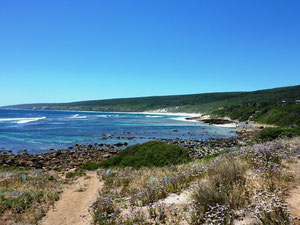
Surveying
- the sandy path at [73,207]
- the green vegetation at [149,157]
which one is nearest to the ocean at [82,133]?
the green vegetation at [149,157]

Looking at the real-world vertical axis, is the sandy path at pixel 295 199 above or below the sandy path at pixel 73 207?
above

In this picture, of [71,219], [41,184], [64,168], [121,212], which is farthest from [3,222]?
[64,168]

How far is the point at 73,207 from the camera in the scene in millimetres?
6867

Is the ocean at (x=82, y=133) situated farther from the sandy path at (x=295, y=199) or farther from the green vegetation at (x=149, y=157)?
the sandy path at (x=295, y=199)

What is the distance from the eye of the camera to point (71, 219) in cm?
588

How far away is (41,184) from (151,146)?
7.58 meters

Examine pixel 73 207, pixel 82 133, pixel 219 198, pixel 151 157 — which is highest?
pixel 219 198

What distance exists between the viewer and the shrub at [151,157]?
13.4 metres

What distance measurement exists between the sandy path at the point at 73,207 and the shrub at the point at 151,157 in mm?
4405

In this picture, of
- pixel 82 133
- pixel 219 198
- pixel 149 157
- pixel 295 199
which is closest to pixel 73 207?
pixel 219 198

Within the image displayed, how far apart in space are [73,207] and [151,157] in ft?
24.8

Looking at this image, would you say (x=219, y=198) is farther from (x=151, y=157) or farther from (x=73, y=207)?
(x=151, y=157)

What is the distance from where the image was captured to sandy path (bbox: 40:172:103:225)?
575cm

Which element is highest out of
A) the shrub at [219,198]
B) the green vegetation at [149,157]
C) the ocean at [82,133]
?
the shrub at [219,198]
